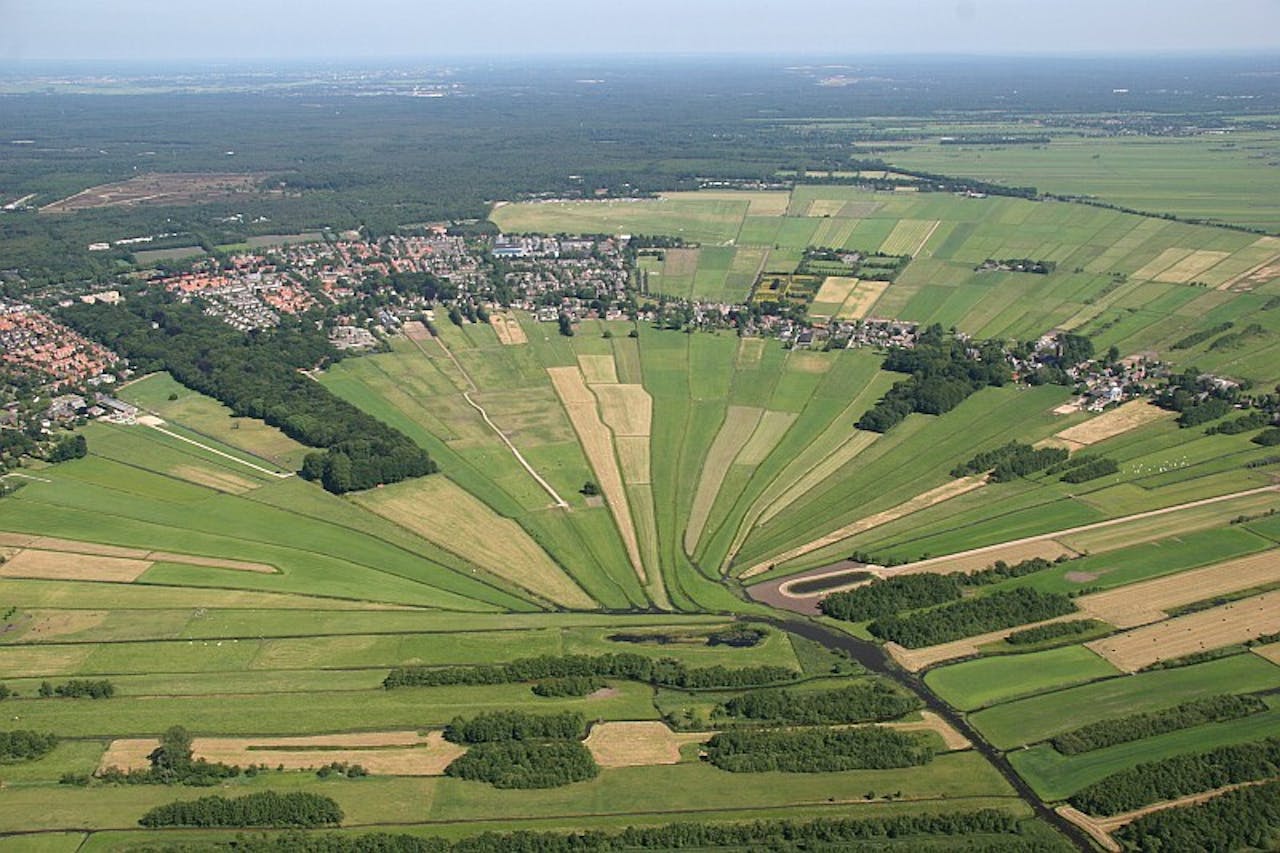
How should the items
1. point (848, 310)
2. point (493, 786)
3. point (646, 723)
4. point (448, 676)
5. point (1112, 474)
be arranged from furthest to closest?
point (848, 310) < point (1112, 474) < point (448, 676) < point (646, 723) < point (493, 786)

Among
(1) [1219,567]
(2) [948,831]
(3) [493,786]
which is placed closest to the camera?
(2) [948,831]

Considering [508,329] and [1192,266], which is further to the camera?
[1192,266]

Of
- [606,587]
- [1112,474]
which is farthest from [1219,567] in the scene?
[606,587]

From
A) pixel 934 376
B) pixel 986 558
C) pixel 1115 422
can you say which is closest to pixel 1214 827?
pixel 986 558

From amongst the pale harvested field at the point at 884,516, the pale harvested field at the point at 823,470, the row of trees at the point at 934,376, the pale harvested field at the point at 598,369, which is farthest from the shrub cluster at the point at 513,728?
the pale harvested field at the point at 598,369

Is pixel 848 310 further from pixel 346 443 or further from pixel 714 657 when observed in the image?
pixel 714 657

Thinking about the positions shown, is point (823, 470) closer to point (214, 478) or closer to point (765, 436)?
point (765, 436)

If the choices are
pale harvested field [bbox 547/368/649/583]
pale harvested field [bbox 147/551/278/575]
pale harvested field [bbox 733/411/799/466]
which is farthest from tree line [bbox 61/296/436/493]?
pale harvested field [bbox 733/411/799/466]
